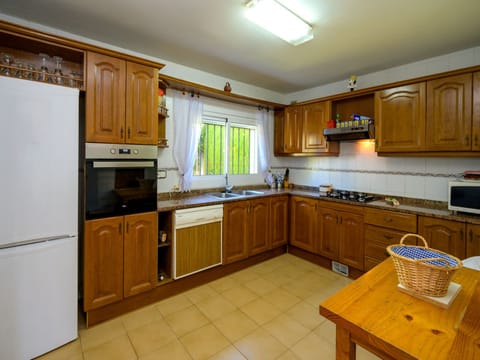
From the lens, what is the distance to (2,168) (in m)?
1.47

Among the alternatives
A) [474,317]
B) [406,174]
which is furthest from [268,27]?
[406,174]

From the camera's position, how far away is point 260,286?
2.62 m

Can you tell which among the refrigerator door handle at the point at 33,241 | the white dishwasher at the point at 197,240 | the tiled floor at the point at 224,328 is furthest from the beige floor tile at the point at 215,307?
the refrigerator door handle at the point at 33,241

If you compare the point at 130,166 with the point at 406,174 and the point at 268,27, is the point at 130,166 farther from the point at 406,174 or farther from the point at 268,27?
the point at 406,174

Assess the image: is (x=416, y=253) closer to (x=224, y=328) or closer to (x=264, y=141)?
(x=224, y=328)

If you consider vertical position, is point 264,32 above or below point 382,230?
above

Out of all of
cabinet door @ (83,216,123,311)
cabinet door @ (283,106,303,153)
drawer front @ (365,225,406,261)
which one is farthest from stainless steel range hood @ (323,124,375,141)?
cabinet door @ (83,216,123,311)

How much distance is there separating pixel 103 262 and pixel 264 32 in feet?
7.85

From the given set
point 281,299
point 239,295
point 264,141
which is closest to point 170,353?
point 239,295

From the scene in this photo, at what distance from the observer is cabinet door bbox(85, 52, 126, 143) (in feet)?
6.13

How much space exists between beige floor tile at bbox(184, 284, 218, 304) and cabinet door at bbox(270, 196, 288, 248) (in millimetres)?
1117

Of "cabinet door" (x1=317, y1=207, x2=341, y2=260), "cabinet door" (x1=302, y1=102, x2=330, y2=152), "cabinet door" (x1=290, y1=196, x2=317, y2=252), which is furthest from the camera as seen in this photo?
"cabinet door" (x1=302, y1=102, x2=330, y2=152)

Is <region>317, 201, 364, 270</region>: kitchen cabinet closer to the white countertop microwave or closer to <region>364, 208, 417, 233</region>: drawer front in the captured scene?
<region>364, 208, 417, 233</region>: drawer front

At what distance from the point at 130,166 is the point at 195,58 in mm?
1473
